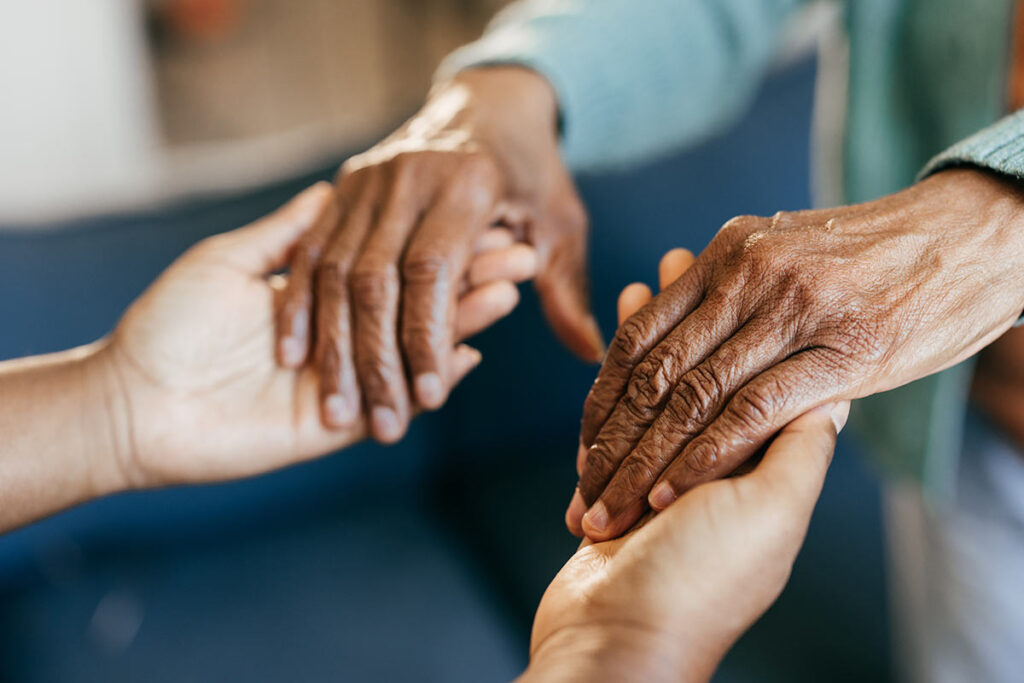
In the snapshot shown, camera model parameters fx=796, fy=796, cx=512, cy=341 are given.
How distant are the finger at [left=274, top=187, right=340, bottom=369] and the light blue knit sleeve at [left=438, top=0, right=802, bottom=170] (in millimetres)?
253

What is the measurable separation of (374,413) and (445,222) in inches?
6.0

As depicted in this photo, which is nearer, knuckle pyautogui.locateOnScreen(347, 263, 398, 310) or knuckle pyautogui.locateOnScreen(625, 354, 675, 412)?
knuckle pyautogui.locateOnScreen(625, 354, 675, 412)

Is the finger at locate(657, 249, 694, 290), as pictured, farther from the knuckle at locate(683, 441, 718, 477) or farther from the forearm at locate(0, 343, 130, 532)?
the forearm at locate(0, 343, 130, 532)

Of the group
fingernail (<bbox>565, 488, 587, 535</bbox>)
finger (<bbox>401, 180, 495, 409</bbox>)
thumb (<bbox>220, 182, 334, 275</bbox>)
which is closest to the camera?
fingernail (<bbox>565, 488, 587, 535</bbox>)

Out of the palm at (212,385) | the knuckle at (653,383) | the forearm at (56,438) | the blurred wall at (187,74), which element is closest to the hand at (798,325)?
the knuckle at (653,383)

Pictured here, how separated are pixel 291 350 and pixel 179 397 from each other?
0.31ft

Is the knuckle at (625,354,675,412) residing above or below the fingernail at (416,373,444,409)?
above

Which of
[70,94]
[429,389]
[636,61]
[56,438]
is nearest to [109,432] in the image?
[56,438]

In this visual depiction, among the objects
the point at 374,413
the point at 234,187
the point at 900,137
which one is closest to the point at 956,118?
the point at 900,137

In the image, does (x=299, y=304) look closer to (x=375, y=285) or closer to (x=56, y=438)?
(x=375, y=285)

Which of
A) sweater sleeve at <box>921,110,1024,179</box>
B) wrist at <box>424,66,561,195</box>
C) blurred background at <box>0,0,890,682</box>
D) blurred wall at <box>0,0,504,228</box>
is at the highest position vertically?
blurred wall at <box>0,0,504,228</box>

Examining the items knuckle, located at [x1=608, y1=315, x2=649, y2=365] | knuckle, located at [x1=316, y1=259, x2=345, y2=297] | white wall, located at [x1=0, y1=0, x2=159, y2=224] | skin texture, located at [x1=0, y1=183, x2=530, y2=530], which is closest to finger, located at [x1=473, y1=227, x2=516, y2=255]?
skin texture, located at [x1=0, y1=183, x2=530, y2=530]

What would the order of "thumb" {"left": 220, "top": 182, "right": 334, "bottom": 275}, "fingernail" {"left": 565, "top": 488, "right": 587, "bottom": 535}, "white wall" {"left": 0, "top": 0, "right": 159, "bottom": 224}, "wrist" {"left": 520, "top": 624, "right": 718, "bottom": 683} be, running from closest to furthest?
"wrist" {"left": 520, "top": 624, "right": 718, "bottom": 683}
"fingernail" {"left": 565, "top": 488, "right": 587, "bottom": 535}
"thumb" {"left": 220, "top": 182, "right": 334, "bottom": 275}
"white wall" {"left": 0, "top": 0, "right": 159, "bottom": 224}

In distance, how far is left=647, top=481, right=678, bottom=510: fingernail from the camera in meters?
0.39
